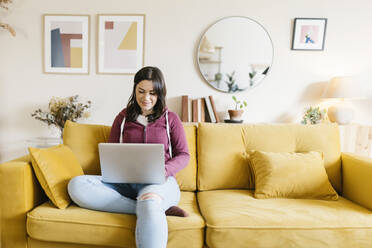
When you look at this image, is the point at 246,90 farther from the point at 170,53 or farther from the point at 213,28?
the point at 170,53

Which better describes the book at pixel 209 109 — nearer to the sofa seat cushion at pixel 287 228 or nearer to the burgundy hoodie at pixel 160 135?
the burgundy hoodie at pixel 160 135

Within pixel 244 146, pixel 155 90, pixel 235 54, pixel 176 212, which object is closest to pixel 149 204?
pixel 176 212

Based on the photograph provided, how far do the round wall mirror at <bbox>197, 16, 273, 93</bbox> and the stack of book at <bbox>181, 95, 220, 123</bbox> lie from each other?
186 millimetres

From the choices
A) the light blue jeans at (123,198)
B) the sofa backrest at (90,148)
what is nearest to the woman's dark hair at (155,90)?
the sofa backrest at (90,148)

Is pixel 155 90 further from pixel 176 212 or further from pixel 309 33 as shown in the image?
pixel 309 33

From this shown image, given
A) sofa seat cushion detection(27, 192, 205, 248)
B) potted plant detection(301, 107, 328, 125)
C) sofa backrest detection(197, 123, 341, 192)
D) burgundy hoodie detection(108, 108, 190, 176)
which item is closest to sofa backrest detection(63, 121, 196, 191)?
sofa backrest detection(197, 123, 341, 192)

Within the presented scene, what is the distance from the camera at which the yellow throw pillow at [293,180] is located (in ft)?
4.62

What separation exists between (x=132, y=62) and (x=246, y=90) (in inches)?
42.5

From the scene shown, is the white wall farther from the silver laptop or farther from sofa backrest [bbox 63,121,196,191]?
the silver laptop

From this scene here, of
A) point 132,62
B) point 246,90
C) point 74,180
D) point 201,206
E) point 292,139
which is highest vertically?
point 132,62

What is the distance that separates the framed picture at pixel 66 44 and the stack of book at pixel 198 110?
987mm

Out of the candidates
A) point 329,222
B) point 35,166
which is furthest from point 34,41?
point 329,222

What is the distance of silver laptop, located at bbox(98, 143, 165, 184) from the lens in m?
1.10

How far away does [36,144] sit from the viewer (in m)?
2.12
